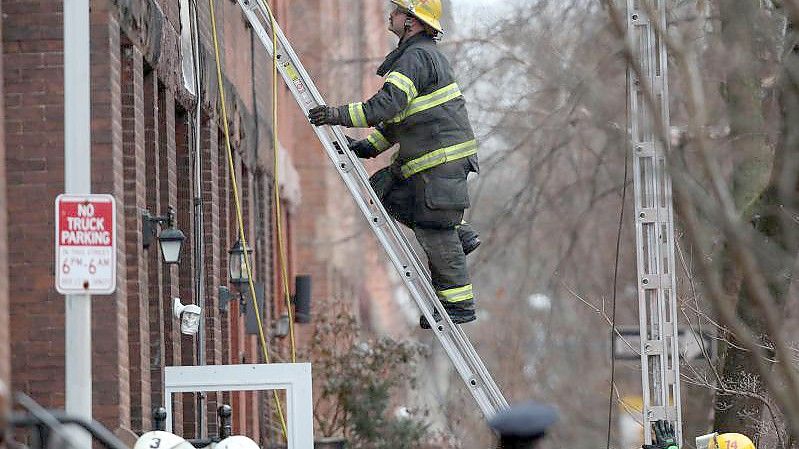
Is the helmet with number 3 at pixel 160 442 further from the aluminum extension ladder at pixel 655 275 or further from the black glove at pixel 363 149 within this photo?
the aluminum extension ladder at pixel 655 275

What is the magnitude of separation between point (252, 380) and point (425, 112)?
2025 millimetres

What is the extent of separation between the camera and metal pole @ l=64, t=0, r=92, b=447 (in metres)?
8.11

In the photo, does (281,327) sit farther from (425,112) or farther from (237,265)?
(425,112)

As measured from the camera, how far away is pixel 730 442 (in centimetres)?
1162

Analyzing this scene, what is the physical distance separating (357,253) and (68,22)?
1136 inches

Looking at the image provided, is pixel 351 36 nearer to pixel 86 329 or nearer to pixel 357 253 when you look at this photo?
pixel 357 253

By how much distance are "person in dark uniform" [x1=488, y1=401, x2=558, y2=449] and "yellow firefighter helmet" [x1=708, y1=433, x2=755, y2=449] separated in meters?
5.47

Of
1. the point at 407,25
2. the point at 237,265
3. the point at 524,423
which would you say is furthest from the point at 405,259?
the point at 524,423

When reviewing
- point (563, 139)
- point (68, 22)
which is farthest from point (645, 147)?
point (563, 139)

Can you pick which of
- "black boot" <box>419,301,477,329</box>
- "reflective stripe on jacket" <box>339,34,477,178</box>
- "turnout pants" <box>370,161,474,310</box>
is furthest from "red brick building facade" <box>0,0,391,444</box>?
"black boot" <box>419,301,477,329</box>

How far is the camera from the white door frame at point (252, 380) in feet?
38.5

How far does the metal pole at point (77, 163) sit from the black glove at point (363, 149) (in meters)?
3.76

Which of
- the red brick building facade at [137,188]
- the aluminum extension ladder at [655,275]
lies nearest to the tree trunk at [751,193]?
the aluminum extension ladder at [655,275]

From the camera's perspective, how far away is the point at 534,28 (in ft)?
69.6
